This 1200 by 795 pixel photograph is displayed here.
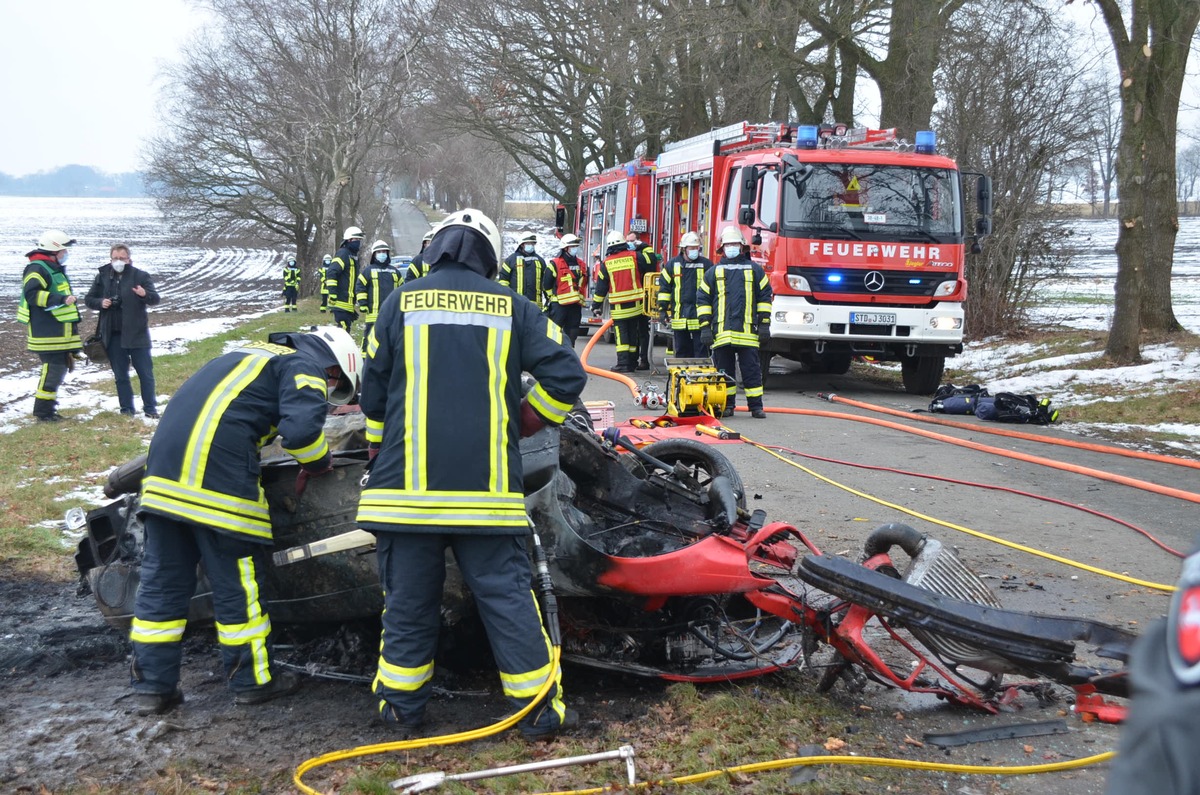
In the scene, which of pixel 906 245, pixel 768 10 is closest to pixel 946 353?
pixel 906 245

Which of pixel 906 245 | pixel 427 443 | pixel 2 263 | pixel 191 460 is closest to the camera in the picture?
pixel 427 443

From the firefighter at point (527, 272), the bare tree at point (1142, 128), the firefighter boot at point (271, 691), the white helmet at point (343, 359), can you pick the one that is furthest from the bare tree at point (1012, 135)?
the firefighter boot at point (271, 691)

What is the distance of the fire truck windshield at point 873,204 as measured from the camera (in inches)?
460

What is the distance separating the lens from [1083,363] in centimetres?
1280

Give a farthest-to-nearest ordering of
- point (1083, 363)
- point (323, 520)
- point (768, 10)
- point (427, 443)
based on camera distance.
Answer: point (768, 10) → point (1083, 363) → point (323, 520) → point (427, 443)

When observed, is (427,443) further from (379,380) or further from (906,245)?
(906,245)

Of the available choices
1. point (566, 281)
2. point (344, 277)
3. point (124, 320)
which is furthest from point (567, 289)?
point (124, 320)

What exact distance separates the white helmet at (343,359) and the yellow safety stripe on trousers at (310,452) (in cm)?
50

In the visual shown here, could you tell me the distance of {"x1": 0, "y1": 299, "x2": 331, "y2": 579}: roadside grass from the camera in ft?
19.2

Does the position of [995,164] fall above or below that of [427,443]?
above

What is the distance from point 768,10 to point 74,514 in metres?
15.0

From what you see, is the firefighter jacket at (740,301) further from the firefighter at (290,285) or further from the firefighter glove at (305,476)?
the firefighter at (290,285)

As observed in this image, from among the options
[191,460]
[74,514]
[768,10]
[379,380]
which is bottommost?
[74,514]

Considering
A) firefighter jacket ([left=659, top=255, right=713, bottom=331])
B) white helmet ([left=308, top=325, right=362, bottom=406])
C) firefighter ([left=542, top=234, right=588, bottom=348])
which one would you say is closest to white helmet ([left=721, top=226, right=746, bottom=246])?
firefighter jacket ([left=659, top=255, right=713, bottom=331])
